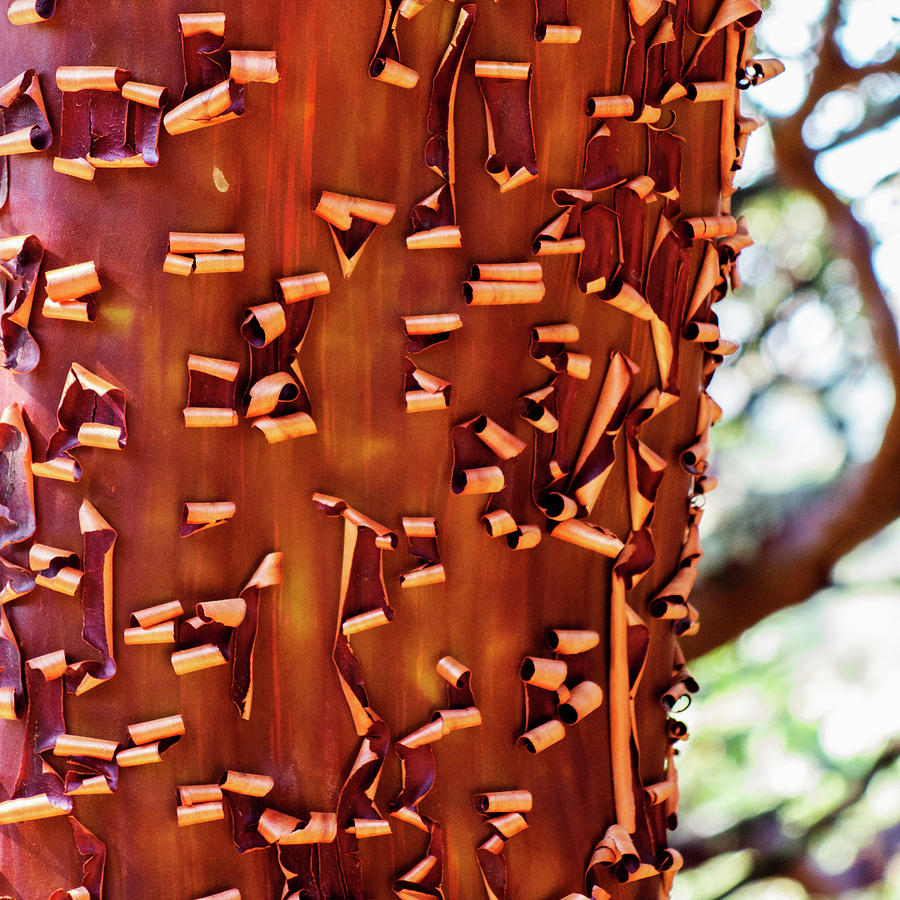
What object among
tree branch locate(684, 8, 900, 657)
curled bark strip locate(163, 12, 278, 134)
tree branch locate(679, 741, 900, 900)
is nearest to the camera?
curled bark strip locate(163, 12, 278, 134)

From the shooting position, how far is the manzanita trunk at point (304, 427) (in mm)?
202

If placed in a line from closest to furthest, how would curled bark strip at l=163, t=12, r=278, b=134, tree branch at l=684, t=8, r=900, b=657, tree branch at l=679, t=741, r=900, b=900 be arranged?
curled bark strip at l=163, t=12, r=278, b=134 < tree branch at l=684, t=8, r=900, b=657 < tree branch at l=679, t=741, r=900, b=900

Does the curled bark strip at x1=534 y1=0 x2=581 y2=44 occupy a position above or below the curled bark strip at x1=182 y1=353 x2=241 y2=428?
above

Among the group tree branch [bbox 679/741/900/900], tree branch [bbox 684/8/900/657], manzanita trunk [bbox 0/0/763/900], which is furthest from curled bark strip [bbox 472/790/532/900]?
tree branch [bbox 679/741/900/900]

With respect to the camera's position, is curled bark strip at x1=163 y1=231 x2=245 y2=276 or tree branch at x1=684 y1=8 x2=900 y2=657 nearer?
curled bark strip at x1=163 y1=231 x2=245 y2=276

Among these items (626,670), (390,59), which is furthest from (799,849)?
(390,59)

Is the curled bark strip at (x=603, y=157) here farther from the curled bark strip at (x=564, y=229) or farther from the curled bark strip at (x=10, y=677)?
the curled bark strip at (x=10, y=677)

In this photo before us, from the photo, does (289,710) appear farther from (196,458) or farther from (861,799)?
(861,799)

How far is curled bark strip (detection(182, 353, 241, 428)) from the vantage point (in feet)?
0.67

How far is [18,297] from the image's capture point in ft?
0.69

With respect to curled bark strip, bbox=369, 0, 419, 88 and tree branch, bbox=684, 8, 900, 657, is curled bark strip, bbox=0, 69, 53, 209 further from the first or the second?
tree branch, bbox=684, 8, 900, 657

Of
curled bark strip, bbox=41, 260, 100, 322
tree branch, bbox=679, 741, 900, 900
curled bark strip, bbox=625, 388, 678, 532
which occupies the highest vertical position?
curled bark strip, bbox=41, 260, 100, 322

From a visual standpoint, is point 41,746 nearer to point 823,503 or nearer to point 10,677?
point 10,677

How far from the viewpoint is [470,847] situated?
0.73 feet
